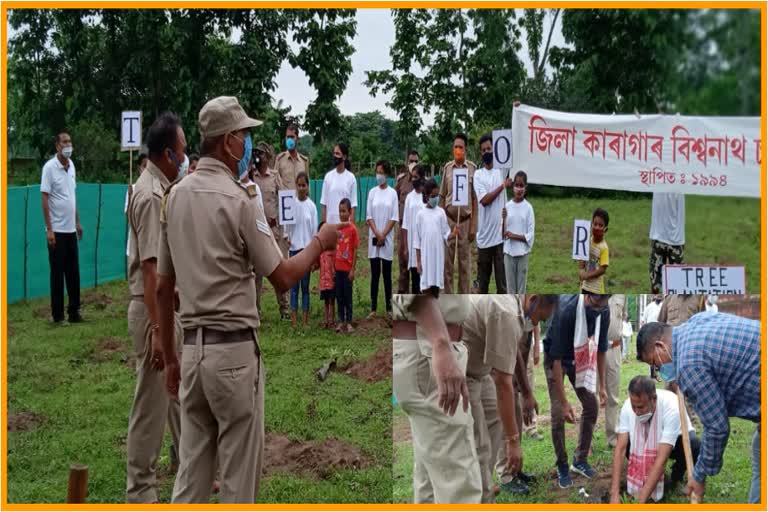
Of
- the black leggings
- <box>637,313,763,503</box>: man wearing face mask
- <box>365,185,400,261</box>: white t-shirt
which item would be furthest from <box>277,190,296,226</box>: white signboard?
<box>637,313,763,503</box>: man wearing face mask

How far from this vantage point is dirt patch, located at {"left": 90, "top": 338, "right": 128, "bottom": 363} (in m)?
9.64

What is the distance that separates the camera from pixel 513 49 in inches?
427

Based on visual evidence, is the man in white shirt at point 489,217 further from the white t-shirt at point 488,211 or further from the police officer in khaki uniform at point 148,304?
the police officer in khaki uniform at point 148,304

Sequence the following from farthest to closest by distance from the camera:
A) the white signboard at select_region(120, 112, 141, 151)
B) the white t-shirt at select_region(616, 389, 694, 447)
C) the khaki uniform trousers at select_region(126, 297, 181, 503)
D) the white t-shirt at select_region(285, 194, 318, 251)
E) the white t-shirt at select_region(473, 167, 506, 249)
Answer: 1. the white t-shirt at select_region(285, 194, 318, 251)
2. the white t-shirt at select_region(473, 167, 506, 249)
3. the white signboard at select_region(120, 112, 141, 151)
4. the khaki uniform trousers at select_region(126, 297, 181, 503)
5. the white t-shirt at select_region(616, 389, 694, 447)

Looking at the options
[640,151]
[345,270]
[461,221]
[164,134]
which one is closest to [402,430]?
[164,134]

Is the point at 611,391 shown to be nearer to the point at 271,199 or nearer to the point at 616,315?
the point at 616,315

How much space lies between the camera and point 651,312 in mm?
5203

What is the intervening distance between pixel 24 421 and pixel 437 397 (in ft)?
14.5

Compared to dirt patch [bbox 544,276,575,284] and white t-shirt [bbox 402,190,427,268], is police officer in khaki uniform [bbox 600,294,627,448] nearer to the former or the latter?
white t-shirt [bbox 402,190,427,268]

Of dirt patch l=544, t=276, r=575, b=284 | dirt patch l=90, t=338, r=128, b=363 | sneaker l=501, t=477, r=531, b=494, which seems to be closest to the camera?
sneaker l=501, t=477, r=531, b=494

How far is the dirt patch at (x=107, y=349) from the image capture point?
9641 millimetres

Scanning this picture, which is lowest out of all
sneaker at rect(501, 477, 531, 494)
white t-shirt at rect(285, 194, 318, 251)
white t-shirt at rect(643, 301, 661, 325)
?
sneaker at rect(501, 477, 531, 494)

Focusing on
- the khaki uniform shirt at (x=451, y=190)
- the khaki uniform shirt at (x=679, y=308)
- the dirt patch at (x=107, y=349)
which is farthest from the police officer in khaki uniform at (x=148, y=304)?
the khaki uniform shirt at (x=451, y=190)

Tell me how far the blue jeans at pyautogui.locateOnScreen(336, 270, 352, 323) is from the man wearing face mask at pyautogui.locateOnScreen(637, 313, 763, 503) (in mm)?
5748
